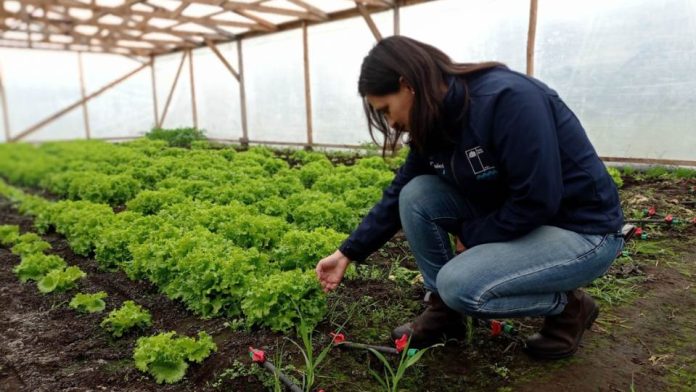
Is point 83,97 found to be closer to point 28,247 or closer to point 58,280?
point 28,247

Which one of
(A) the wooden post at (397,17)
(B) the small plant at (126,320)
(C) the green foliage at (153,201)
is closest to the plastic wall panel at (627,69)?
(A) the wooden post at (397,17)

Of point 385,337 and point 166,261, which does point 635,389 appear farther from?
point 166,261

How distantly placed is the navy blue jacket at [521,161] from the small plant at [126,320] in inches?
93.5

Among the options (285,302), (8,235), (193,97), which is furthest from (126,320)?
(193,97)

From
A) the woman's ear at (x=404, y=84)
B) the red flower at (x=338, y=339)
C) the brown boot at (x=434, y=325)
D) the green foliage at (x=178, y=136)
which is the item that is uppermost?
the woman's ear at (x=404, y=84)

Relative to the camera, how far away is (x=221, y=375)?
2.82 m

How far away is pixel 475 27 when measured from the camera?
9.85 m

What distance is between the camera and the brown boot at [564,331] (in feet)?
8.73

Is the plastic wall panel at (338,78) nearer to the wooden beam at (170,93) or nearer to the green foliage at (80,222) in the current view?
the green foliage at (80,222)

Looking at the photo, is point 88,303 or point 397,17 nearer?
point 88,303

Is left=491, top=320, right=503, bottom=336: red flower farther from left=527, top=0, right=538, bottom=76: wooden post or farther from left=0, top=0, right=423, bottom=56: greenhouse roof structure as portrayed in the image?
left=0, top=0, right=423, bottom=56: greenhouse roof structure

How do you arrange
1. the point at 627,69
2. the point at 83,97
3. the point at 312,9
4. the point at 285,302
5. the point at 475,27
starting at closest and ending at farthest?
the point at 285,302, the point at 627,69, the point at 475,27, the point at 312,9, the point at 83,97

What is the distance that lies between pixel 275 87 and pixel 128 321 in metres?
11.9

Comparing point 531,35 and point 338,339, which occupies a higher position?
point 531,35
